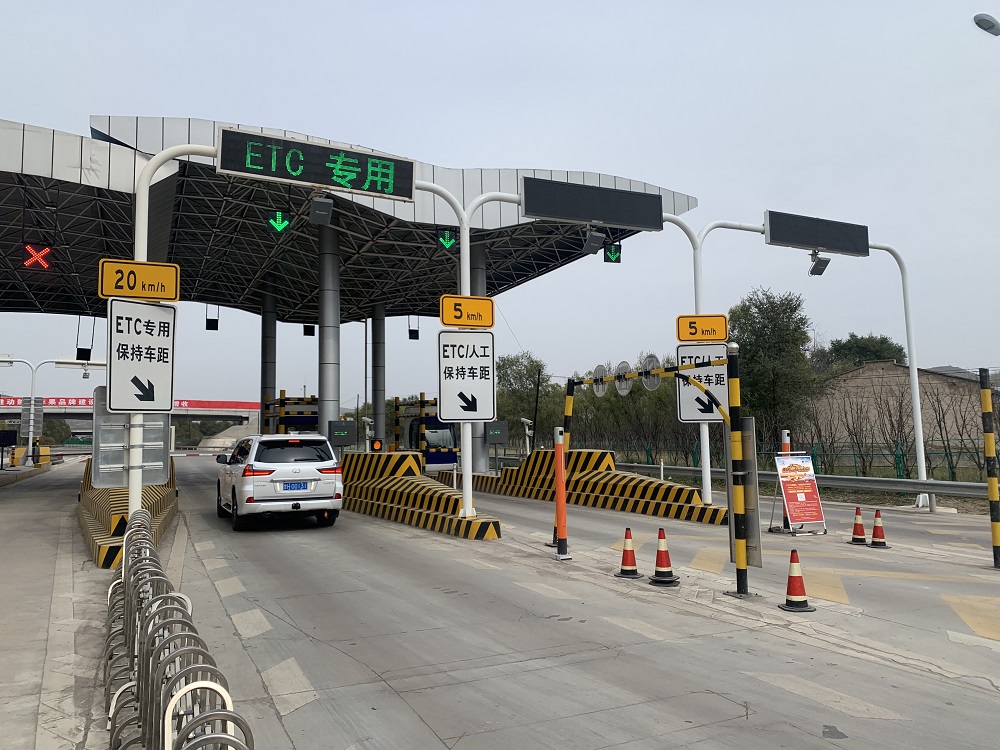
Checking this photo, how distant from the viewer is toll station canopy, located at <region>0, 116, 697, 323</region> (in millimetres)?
20016

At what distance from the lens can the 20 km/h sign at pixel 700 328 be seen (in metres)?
14.2

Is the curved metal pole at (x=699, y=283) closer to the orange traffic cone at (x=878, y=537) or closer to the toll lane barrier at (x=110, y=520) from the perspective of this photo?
the orange traffic cone at (x=878, y=537)

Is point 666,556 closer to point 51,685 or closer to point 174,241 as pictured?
point 51,685

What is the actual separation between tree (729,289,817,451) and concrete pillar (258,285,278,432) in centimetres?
2492

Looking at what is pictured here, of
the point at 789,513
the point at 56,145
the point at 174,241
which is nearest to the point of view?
the point at 789,513

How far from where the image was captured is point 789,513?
13094 mm

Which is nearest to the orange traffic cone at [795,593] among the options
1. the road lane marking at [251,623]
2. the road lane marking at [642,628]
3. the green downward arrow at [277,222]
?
the road lane marking at [642,628]

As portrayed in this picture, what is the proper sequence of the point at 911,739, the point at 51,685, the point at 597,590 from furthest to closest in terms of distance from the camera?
the point at 597,590 → the point at 51,685 → the point at 911,739

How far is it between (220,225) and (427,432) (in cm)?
1233

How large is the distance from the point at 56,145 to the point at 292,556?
1489 cm

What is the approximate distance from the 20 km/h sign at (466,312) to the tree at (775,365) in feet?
63.1

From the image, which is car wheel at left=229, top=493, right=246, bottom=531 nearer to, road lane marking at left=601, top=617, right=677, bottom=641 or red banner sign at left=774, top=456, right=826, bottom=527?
road lane marking at left=601, top=617, right=677, bottom=641

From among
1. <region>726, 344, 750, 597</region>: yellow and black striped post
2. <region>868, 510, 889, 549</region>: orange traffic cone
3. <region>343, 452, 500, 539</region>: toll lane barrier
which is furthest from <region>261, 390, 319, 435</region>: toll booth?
<region>726, 344, 750, 597</region>: yellow and black striped post

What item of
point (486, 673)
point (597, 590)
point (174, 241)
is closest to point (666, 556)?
point (597, 590)
